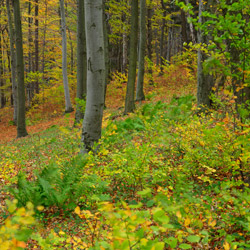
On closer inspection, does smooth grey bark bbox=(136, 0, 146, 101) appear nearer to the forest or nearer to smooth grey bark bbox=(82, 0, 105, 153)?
the forest

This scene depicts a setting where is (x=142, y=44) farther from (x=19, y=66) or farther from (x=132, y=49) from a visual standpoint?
(x=19, y=66)

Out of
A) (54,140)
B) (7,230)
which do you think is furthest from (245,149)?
(54,140)

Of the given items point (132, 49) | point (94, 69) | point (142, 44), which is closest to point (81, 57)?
point (132, 49)

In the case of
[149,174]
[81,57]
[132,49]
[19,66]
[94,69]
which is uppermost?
[132,49]

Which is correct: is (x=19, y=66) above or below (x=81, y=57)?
below

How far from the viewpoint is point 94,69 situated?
5.02 meters

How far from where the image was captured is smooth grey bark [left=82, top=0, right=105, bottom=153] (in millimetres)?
4879

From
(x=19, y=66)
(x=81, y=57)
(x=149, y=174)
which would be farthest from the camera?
(x=19, y=66)

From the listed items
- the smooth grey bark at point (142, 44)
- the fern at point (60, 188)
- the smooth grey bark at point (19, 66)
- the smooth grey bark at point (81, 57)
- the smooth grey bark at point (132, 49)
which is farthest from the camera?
the smooth grey bark at point (142, 44)

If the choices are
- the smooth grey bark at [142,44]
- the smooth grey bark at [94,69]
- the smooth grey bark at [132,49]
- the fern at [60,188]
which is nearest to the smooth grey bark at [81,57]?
the smooth grey bark at [132,49]

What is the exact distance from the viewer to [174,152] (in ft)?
15.9

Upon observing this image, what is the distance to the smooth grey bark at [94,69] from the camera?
4.88 m

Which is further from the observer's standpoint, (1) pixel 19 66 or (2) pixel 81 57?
(1) pixel 19 66

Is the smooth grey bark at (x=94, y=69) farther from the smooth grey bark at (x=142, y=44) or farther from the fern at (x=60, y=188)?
the smooth grey bark at (x=142, y=44)
